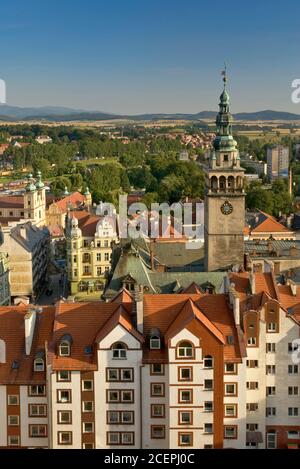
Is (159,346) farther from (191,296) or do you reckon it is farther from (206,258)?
(206,258)

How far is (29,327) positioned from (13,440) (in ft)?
9.40

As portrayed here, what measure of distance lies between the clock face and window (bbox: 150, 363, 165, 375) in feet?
47.1

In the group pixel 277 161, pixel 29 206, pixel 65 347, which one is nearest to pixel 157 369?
pixel 65 347

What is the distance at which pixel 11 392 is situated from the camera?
696 inches

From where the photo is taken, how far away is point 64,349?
695 inches

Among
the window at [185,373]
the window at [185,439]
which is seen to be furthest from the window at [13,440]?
the window at [185,373]

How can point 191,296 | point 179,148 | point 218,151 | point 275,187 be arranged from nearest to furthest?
point 191,296, point 218,151, point 275,187, point 179,148

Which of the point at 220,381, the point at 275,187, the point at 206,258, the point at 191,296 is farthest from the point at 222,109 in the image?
the point at 275,187

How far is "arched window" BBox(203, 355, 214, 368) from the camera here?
17.4 metres

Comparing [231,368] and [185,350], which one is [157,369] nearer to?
[185,350]

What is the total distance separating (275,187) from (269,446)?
51.9 m

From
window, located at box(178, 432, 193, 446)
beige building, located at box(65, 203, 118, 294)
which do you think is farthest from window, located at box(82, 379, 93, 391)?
beige building, located at box(65, 203, 118, 294)

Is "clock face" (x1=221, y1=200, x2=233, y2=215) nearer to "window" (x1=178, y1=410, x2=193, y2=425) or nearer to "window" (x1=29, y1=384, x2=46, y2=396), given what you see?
"window" (x1=178, y1=410, x2=193, y2=425)

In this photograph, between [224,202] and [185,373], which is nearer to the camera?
[185,373]
